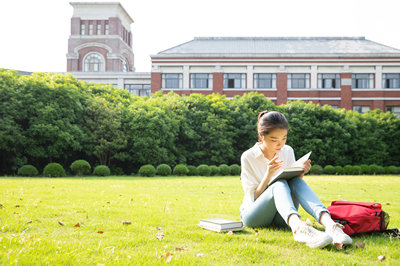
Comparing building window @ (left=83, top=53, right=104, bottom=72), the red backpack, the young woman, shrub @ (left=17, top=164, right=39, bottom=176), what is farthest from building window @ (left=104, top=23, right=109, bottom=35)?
the red backpack

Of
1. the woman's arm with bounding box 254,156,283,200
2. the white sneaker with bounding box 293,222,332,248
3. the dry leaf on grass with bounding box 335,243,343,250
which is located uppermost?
the woman's arm with bounding box 254,156,283,200

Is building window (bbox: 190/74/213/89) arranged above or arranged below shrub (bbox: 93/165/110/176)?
above

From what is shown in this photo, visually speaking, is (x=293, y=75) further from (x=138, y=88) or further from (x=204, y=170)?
(x=204, y=170)

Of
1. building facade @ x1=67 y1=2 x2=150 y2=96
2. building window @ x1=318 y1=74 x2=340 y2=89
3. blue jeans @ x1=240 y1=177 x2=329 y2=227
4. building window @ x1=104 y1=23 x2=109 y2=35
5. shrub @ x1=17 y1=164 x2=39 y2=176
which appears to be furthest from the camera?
building window @ x1=104 y1=23 x2=109 y2=35

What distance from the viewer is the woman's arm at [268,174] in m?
3.69

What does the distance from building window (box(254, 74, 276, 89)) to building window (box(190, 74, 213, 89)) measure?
4.91m

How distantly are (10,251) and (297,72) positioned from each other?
37433mm

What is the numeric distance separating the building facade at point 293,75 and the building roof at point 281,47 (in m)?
0.13

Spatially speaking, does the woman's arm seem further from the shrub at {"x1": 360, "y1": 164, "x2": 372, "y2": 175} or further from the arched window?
the arched window

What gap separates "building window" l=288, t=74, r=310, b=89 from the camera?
37312mm

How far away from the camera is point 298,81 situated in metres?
37.4

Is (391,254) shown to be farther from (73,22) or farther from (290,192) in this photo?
(73,22)

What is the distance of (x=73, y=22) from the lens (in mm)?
47750

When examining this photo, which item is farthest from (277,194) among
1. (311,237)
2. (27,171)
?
(27,171)
